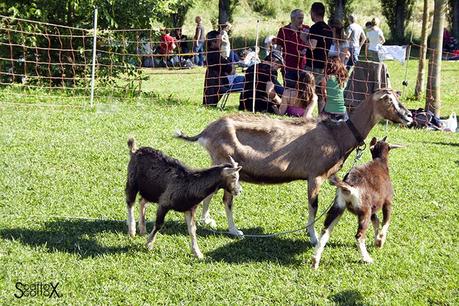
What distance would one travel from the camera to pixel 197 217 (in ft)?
25.5

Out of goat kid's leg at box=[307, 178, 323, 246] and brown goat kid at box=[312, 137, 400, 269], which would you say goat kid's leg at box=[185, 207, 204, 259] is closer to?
brown goat kid at box=[312, 137, 400, 269]

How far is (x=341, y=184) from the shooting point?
20.2 ft

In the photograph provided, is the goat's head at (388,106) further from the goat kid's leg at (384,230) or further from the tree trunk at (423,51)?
the tree trunk at (423,51)

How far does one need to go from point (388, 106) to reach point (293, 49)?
6920mm

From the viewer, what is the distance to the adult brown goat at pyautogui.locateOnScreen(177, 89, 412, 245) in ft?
23.4

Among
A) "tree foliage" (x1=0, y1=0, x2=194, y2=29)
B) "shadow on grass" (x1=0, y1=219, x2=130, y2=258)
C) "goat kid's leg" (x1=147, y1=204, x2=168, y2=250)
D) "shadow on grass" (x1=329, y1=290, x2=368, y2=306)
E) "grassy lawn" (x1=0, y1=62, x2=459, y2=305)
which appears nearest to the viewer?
"shadow on grass" (x1=329, y1=290, x2=368, y2=306)

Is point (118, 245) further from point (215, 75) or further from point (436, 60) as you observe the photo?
point (436, 60)

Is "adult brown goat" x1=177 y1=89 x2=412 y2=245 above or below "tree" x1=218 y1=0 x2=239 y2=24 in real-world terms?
below

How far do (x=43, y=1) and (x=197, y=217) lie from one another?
9667 millimetres

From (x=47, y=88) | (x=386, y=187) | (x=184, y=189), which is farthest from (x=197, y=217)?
(x=47, y=88)

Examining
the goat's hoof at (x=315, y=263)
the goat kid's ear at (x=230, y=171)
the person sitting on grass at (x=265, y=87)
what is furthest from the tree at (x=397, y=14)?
the goat kid's ear at (x=230, y=171)

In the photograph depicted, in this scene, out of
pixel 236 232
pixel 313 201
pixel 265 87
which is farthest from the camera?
pixel 265 87

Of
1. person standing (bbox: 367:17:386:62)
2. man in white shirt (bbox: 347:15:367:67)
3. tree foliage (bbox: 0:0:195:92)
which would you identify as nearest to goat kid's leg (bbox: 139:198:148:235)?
tree foliage (bbox: 0:0:195:92)

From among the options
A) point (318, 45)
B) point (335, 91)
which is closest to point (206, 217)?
point (335, 91)
